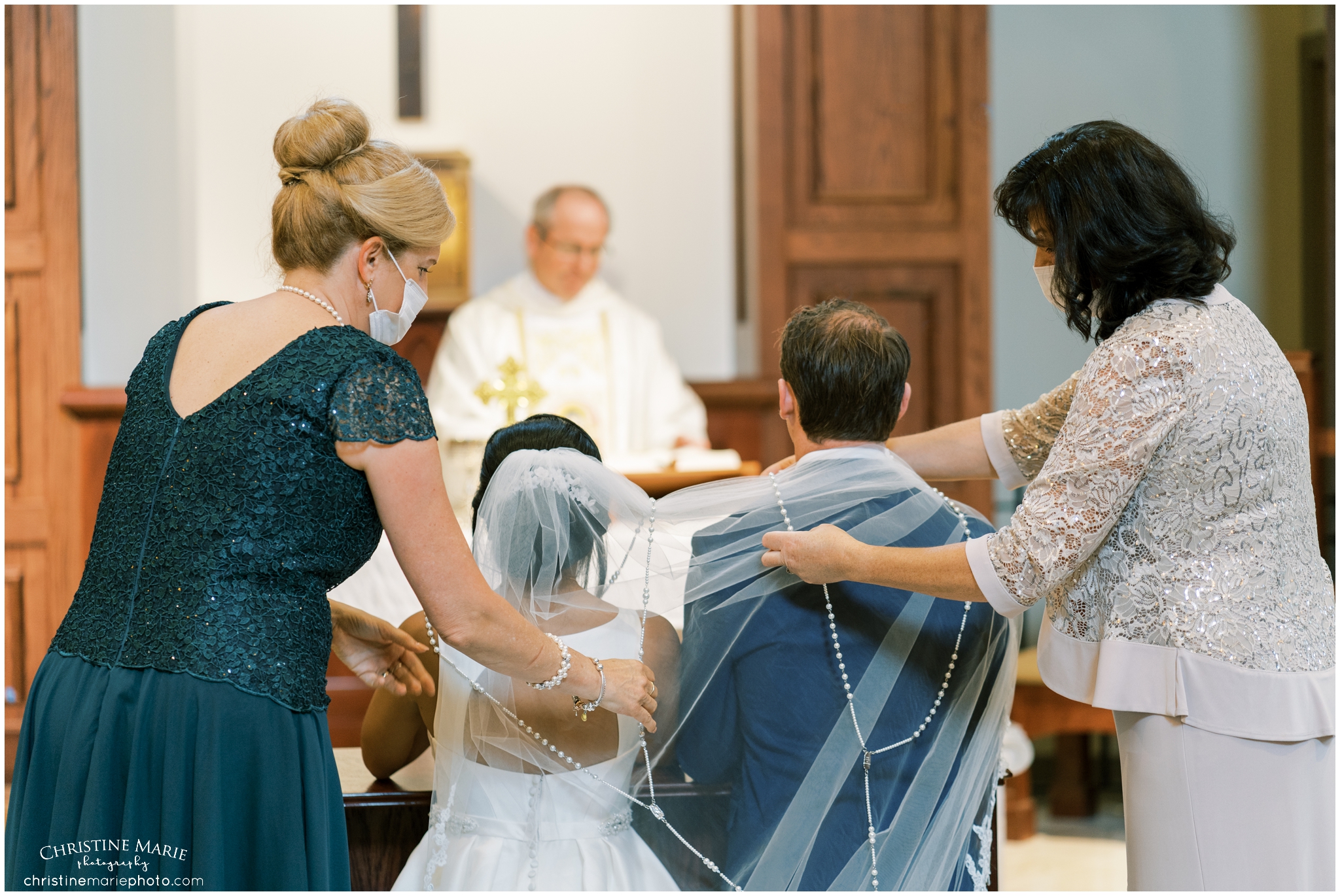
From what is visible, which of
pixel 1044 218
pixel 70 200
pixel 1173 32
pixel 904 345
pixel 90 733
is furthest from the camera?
pixel 1173 32

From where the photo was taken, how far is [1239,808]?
4.82ft

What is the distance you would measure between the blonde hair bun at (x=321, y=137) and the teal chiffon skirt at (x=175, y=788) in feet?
2.17

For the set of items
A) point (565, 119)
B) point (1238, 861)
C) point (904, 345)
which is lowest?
point (1238, 861)

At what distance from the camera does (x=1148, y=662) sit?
1.47 meters

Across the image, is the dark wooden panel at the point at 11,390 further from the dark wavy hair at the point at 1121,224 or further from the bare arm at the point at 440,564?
the dark wavy hair at the point at 1121,224

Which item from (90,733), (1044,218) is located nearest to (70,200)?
(90,733)

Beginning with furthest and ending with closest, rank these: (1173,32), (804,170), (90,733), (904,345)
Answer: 1. (1173,32)
2. (804,170)
3. (904,345)
4. (90,733)

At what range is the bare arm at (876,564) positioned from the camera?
1.50 m

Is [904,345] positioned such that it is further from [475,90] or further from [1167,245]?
[475,90]

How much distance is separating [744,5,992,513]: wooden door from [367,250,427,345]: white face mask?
3205 millimetres

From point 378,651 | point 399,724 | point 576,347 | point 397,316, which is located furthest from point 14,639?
point 397,316

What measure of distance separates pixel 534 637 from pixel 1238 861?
957mm

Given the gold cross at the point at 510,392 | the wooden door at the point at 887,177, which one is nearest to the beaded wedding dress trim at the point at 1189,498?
the gold cross at the point at 510,392

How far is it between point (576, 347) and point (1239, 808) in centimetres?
369
